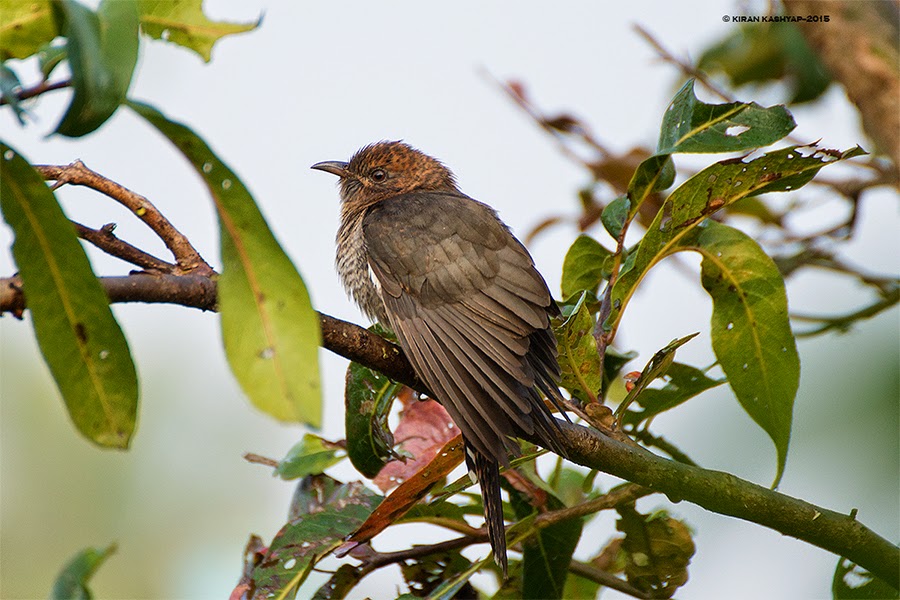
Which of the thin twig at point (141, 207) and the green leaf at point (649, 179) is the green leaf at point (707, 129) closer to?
the green leaf at point (649, 179)

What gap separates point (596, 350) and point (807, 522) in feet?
2.30

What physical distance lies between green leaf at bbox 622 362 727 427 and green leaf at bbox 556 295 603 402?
0.19m

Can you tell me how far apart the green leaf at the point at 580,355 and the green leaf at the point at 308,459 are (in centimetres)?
83

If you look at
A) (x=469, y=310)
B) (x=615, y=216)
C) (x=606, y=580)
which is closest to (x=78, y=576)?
(x=606, y=580)

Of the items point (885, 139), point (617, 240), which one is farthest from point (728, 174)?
point (885, 139)

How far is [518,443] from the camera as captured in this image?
2.90 metres

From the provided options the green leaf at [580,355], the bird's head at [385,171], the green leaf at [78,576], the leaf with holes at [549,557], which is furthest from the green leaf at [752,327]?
the bird's head at [385,171]

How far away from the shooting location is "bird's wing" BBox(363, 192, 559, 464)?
2.95m

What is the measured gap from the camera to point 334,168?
5.44 m

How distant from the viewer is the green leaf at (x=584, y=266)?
10.7 ft

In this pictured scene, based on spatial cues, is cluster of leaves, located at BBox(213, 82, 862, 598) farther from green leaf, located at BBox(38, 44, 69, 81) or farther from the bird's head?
the bird's head

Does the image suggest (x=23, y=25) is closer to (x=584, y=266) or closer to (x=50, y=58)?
(x=50, y=58)

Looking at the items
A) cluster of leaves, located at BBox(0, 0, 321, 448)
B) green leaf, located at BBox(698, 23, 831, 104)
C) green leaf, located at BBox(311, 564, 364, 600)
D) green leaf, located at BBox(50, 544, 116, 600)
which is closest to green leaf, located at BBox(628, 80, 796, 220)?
green leaf, located at BBox(311, 564, 364, 600)

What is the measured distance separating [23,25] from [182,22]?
0.33 m
